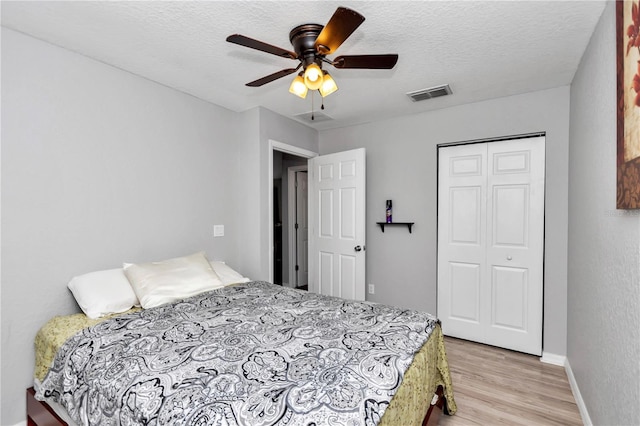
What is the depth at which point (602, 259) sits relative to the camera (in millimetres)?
1694

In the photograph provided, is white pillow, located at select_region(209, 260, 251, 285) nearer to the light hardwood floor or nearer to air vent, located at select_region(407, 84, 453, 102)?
the light hardwood floor

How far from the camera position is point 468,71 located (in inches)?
97.8

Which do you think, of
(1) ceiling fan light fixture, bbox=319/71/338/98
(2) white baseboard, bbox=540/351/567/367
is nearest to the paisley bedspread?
(1) ceiling fan light fixture, bbox=319/71/338/98

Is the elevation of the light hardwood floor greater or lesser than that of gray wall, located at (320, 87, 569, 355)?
lesser

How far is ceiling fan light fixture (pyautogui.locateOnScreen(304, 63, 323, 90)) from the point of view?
1.71 metres

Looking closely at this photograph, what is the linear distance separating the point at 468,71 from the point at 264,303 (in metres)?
2.46

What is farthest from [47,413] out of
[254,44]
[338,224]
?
[338,224]

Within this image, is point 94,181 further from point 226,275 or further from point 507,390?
point 507,390

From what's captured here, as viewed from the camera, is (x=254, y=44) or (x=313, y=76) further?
(x=313, y=76)

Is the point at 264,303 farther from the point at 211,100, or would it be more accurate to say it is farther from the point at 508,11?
the point at 508,11

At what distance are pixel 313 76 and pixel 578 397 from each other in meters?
2.87

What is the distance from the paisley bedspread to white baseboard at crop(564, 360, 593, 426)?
1.18 metres

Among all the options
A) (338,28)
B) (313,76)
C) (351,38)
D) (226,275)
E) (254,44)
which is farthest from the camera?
(226,275)

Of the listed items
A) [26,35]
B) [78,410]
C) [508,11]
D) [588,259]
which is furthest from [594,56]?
[26,35]
